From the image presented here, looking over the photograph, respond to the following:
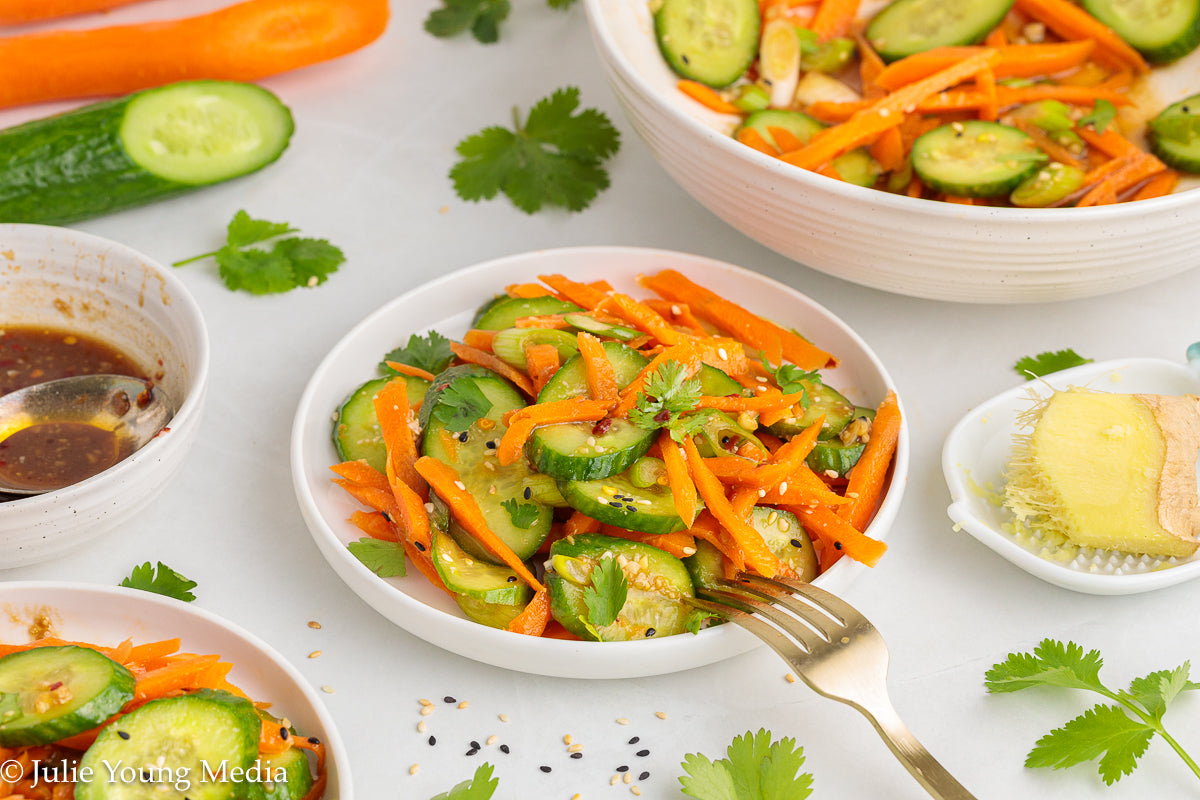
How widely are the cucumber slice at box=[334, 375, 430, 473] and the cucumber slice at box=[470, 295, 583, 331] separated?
19 centimetres

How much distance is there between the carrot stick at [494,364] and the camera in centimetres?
193

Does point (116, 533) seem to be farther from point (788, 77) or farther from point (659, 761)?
point (788, 77)

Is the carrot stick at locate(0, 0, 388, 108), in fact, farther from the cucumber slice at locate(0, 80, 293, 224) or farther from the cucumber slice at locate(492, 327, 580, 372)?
the cucumber slice at locate(492, 327, 580, 372)

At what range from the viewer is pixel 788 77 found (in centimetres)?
251

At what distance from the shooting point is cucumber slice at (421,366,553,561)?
171cm

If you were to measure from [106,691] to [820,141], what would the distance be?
1.73 m

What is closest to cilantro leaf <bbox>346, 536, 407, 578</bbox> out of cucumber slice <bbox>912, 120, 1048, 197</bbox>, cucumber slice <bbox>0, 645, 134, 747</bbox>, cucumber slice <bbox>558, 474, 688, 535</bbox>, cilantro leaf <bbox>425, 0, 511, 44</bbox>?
cucumber slice <bbox>558, 474, 688, 535</bbox>

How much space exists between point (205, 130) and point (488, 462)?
136 centimetres

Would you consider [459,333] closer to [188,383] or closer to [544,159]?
[188,383]

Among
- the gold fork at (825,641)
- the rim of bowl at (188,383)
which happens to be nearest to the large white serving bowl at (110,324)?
the rim of bowl at (188,383)

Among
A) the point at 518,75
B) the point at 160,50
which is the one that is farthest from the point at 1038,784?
the point at 160,50

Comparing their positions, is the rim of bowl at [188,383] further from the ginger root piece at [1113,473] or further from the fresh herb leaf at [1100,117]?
the fresh herb leaf at [1100,117]

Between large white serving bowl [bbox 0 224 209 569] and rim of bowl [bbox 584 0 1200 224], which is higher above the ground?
rim of bowl [bbox 584 0 1200 224]

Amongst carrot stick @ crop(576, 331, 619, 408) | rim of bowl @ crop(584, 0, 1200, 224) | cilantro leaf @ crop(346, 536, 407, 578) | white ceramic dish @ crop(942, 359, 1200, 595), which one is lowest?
cilantro leaf @ crop(346, 536, 407, 578)
